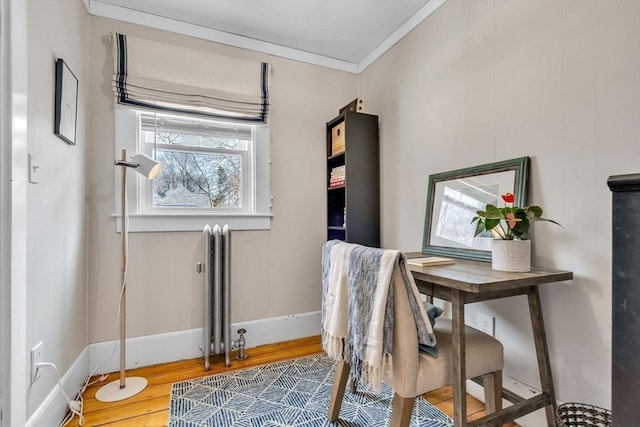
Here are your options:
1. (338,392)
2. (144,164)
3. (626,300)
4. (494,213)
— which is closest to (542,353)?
(494,213)

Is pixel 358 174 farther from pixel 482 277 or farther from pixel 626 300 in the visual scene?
pixel 626 300

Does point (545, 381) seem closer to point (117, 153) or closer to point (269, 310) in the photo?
point (269, 310)

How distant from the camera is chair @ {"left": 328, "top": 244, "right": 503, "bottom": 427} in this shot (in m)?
1.10

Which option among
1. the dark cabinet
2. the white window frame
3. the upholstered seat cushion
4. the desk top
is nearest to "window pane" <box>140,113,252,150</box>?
the white window frame

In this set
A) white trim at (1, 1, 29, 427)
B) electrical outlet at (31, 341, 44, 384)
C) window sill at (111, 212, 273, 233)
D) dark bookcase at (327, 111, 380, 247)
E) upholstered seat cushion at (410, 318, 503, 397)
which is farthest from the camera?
dark bookcase at (327, 111, 380, 247)

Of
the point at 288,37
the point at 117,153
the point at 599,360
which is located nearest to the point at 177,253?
the point at 117,153

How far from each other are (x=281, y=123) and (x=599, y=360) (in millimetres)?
2362

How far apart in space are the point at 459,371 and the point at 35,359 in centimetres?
168

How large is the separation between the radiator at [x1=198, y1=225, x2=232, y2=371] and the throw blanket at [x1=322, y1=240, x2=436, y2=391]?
1062 millimetres

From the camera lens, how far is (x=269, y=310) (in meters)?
2.48

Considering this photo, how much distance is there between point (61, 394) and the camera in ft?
4.99

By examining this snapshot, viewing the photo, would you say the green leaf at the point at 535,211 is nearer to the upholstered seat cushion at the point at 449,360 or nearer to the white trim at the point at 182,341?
the upholstered seat cushion at the point at 449,360

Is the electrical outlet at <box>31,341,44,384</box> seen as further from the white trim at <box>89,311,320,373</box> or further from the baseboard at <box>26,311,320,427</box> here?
the white trim at <box>89,311,320,373</box>

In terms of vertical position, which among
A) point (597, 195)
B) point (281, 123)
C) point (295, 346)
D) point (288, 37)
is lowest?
point (295, 346)
